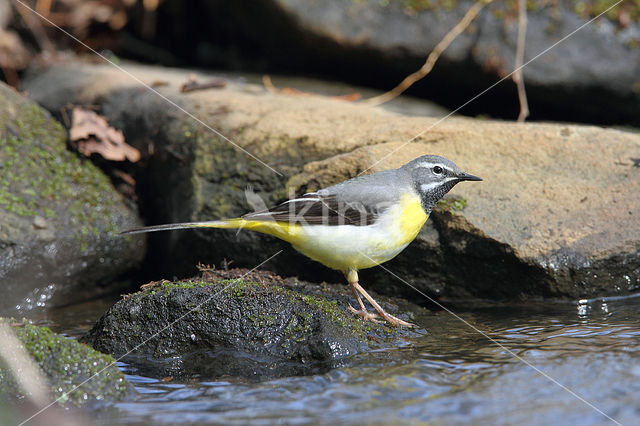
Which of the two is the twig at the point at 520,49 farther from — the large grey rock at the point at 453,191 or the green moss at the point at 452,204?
the green moss at the point at 452,204

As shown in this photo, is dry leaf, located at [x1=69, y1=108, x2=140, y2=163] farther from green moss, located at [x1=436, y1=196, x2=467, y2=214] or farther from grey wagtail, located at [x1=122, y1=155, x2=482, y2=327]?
green moss, located at [x1=436, y1=196, x2=467, y2=214]

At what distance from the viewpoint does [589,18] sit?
378 inches

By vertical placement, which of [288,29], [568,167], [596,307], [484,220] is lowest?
[596,307]

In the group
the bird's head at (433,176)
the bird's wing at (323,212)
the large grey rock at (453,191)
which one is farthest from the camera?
the large grey rock at (453,191)

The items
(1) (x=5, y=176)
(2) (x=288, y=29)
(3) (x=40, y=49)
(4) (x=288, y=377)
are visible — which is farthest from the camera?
(3) (x=40, y=49)

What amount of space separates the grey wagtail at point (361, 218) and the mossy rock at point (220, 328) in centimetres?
54

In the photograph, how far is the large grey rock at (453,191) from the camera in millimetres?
6562

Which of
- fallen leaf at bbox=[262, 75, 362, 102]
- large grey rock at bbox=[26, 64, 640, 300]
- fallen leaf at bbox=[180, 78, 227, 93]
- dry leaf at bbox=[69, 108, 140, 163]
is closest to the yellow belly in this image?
large grey rock at bbox=[26, 64, 640, 300]

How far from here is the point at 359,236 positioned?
596 centimetres

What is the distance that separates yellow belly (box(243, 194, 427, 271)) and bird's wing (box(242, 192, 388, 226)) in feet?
0.19

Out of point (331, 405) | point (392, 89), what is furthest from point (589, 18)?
point (331, 405)

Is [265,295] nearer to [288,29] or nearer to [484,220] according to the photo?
[484,220]

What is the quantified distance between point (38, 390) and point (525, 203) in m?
4.83

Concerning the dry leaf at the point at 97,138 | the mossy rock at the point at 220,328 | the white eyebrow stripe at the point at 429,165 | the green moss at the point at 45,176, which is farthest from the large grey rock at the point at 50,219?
the white eyebrow stripe at the point at 429,165
